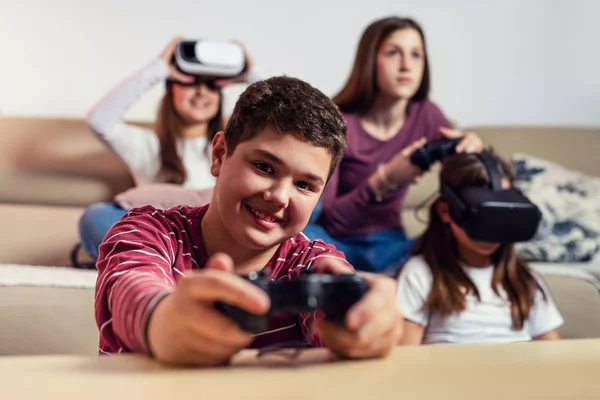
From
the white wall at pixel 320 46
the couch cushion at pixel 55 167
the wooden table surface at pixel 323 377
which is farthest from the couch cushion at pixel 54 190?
the wooden table surface at pixel 323 377

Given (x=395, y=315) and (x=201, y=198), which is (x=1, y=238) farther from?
(x=395, y=315)

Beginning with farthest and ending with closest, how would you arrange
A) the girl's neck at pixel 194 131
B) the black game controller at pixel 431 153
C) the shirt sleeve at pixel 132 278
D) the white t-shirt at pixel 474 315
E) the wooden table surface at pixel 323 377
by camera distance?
the girl's neck at pixel 194 131 → the black game controller at pixel 431 153 → the white t-shirt at pixel 474 315 → the shirt sleeve at pixel 132 278 → the wooden table surface at pixel 323 377

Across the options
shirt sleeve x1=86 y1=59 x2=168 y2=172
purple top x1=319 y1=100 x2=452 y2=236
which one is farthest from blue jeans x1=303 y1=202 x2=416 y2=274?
shirt sleeve x1=86 y1=59 x2=168 y2=172

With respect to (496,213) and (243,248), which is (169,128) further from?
(243,248)

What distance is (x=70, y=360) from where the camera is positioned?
0.39 m

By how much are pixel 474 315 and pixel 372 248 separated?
35 cm

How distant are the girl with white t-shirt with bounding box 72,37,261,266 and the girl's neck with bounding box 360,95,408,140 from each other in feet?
1.03

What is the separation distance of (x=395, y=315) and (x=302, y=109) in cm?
25

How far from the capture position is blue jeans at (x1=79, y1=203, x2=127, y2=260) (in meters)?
1.40

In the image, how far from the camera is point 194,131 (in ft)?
5.73

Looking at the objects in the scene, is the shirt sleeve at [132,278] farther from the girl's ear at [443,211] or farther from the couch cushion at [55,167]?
the couch cushion at [55,167]

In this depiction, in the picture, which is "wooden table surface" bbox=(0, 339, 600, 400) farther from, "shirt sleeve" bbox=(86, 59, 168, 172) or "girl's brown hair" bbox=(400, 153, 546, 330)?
"shirt sleeve" bbox=(86, 59, 168, 172)

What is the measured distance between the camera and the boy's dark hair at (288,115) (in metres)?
0.61

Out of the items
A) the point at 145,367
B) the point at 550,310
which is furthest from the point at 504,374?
the point at 550,310
